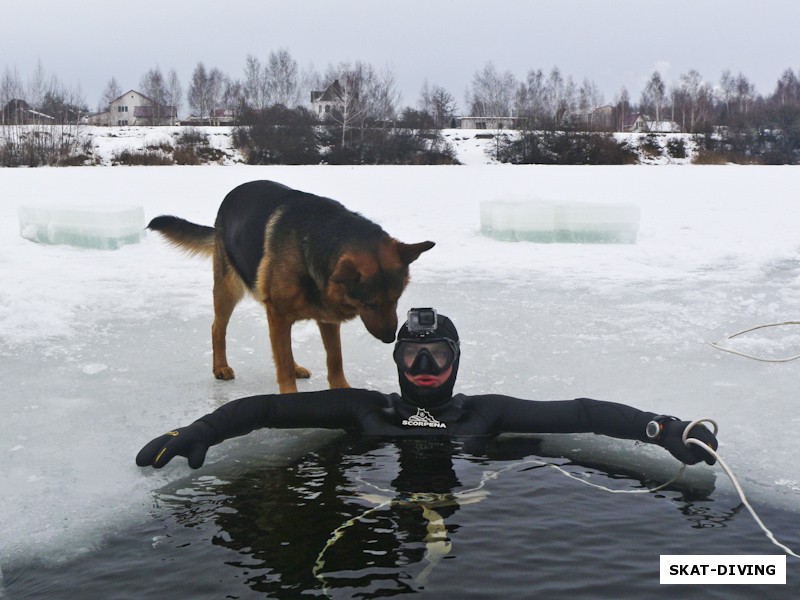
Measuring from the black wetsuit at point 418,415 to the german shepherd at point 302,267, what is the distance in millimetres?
417

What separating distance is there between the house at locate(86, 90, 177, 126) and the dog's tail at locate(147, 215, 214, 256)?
65.1 metres

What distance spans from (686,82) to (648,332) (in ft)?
273

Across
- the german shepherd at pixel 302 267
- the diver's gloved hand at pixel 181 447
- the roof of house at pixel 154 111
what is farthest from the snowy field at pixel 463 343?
the roof of house at pixel 154 111

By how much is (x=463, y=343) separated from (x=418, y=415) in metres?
2.26

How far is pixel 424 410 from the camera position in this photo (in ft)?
14.0

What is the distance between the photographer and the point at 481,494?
3.62 metres

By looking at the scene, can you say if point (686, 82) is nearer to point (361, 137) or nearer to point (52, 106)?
point (361, 137)

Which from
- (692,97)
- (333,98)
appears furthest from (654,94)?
(333,98)

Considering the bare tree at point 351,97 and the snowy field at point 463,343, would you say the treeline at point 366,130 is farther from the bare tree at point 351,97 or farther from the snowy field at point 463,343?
the snowy field at point 463,343

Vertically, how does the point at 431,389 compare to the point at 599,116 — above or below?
below

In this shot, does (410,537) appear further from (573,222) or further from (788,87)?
(788,87)

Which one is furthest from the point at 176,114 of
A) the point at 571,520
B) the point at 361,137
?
the point at 571,520

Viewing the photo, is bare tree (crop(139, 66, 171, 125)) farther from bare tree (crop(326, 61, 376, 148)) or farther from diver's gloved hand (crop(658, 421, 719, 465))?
diver's gloved hand (crop(658, 421, 719, 465))

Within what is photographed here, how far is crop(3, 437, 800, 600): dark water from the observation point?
9.14 feet
